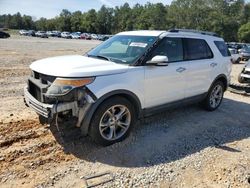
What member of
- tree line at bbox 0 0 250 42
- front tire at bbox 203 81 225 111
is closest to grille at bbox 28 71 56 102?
front tire at bbox 203 81 225 111

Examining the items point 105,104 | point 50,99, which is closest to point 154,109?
point 105,104

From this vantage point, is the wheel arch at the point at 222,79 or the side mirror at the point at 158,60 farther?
the wheel arch at the point at 222,79

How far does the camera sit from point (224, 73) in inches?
268

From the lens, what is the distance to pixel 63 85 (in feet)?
13.1

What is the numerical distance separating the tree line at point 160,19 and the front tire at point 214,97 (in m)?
49.0

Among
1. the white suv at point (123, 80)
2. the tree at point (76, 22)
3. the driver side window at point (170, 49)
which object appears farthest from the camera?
the tree at point (76, 22)

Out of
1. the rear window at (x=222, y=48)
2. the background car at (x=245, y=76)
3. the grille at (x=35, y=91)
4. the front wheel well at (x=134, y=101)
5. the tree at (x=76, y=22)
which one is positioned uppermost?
the tree at (x=76, y=22)

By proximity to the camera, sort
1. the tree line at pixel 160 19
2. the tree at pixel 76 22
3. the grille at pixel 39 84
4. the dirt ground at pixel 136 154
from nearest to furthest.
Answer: the dirt ground at pixel 136 154 → the grille at pixel 39 84 → the tree line at pixel 160 19 → the tree at pixel 76 22

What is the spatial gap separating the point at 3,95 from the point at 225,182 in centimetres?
559

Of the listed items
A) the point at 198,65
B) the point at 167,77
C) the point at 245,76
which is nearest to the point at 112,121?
the point at 167,77

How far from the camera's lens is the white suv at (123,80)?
406cm

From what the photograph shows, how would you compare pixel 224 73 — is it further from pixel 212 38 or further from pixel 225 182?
pixel 225 182

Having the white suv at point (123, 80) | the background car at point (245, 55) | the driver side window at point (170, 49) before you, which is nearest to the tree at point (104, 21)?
the background car at point (245, 55)

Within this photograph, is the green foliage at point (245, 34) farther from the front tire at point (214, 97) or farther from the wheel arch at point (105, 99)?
the wheel arch at point (105, 99)
